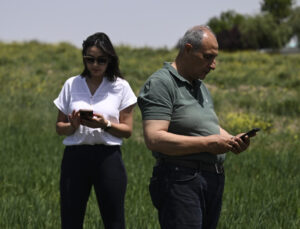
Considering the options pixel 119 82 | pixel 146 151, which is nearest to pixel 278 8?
pixel 146 151

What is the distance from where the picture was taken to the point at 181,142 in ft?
7.41

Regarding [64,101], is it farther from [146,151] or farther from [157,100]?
[146,151]

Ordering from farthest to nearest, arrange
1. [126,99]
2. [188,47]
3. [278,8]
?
[278,8]
[126,99]
[188,47]

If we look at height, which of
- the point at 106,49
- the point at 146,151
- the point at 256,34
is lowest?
the point at 146,151

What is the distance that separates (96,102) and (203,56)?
3.12ft

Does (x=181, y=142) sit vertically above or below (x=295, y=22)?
below

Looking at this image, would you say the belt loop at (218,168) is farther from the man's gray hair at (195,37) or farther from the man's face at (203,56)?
the man's gray hair at (195,37)

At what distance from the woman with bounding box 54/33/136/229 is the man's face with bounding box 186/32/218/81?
0.76 metres

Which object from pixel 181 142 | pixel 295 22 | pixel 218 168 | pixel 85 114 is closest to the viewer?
pixel 181 142

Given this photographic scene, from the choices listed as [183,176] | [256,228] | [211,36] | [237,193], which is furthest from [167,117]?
[237,193]

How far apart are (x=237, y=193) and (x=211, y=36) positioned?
9.75ft

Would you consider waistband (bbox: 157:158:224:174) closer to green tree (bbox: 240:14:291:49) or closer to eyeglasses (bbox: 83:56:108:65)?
eyeglasses (bbox: 83:56:108:65)

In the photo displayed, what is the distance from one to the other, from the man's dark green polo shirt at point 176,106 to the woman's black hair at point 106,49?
690mm

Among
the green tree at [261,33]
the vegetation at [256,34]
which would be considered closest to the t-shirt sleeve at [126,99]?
the vegetation at [256,34]
